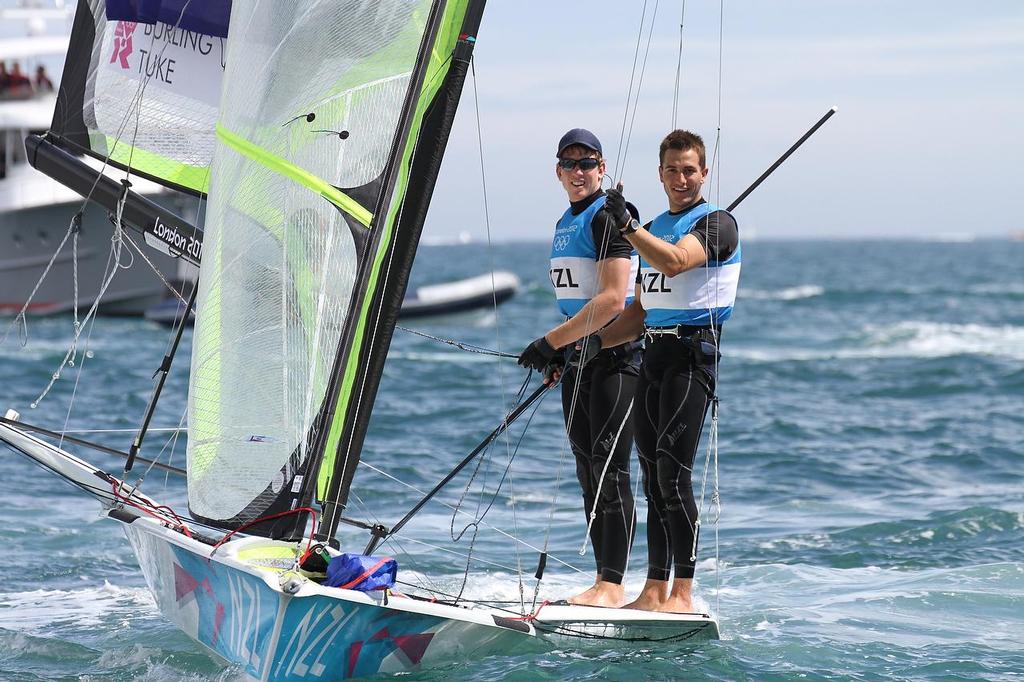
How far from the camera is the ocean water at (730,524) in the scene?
495 centimetres

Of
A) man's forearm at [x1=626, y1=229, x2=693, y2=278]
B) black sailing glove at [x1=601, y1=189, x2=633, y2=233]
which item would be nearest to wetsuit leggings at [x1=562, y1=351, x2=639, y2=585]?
man's forearm at [x1=626, y1=229, x2=693, y2=278]

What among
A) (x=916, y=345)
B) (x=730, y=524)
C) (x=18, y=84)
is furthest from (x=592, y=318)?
(x=18, y=84)

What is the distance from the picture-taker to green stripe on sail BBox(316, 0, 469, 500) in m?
4.36

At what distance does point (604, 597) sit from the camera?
5.02 m

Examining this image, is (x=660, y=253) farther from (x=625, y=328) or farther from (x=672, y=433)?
(x=672, y=433)

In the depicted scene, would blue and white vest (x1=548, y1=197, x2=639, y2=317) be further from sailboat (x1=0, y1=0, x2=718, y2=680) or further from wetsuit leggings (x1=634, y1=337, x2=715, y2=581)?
sailboat (x1=0, y1=0, x2=718, y2=680)

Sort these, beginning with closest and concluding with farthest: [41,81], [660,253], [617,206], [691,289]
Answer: [617,206], [660,253], [691,289], [41,81]

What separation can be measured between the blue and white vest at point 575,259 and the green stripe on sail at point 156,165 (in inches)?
76.3

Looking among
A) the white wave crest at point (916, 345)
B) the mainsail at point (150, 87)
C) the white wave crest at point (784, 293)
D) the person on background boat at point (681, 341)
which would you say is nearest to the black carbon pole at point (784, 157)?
the person on background boat at point (681, 341)

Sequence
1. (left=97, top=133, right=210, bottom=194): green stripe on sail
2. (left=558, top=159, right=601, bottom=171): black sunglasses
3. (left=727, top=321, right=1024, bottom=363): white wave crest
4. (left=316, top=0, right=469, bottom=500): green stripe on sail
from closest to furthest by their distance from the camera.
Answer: (left=316, top=0, right=469, bottom=500): green stripe on sail < (left=558, top=159, right=601, bottom=171): black sunglasses < (left=97, top=133, right=210, bottom=194): green stripe on sail < (left=727, top=321, right=1024, bottom=363): white wave crest

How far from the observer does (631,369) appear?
16.5 feet

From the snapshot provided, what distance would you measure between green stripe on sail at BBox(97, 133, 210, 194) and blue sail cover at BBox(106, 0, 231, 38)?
0.58 meters

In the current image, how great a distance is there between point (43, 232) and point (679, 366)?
21.5m

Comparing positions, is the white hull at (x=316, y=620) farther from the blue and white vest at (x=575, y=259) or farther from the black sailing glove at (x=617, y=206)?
the black sailing glove at (x=617, y=206)
